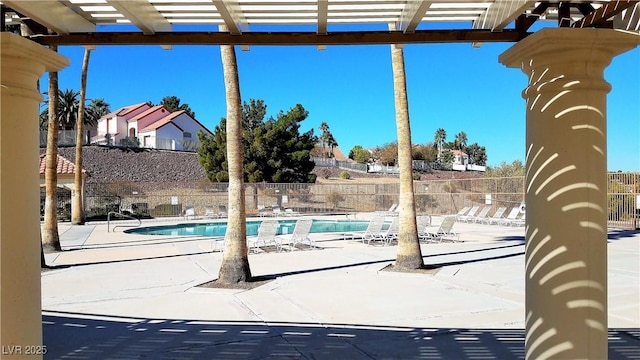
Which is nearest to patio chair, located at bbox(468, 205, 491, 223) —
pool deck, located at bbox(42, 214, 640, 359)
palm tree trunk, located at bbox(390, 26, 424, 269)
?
pool deck, located at bbox(42, 214, 640, 359)

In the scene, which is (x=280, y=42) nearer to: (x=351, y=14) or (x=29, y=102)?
(x=351, y=14)

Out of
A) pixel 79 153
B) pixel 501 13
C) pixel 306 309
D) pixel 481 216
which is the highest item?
pixel 79 153

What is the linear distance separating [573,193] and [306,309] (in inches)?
197

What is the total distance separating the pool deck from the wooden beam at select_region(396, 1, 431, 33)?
10.6ft

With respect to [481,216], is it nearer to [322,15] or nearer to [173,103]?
[322,15]

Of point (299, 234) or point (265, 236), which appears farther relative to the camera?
point (299, 234)

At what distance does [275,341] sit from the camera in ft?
19.7

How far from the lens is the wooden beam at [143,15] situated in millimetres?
3440

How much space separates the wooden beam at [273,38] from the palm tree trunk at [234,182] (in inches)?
212

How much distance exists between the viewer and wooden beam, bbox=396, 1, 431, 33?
3.47 meters

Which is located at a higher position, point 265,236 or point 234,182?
point 234,182

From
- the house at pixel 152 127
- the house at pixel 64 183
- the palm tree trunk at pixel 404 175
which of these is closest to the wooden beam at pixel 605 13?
the palm tree trunk at pixel 404 175

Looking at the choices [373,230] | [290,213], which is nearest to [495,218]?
[373,230]

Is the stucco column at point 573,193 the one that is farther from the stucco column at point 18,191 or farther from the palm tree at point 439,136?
the palm tree at point 439,136
